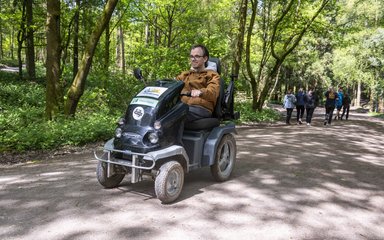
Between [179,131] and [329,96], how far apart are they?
47.1 ft

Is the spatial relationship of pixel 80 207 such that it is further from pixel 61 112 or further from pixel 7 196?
pixel 61 112

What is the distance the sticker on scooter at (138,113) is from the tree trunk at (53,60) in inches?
280

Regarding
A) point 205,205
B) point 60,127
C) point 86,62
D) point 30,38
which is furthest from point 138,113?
point 30,38

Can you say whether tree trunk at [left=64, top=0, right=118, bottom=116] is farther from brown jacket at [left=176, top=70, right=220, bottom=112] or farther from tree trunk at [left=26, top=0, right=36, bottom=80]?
tree trunk at [left=26, top=0, right=36, bottom=80]

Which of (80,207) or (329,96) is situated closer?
(80,207)

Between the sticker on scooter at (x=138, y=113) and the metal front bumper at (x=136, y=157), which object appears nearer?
the metal front bumper at (x=136, y=157)

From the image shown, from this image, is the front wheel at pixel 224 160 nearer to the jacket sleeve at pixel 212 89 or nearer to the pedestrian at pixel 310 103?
the jacket sleeve at pixel 212 89

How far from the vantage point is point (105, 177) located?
15.4 feet

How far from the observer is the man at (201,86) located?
4980 mm

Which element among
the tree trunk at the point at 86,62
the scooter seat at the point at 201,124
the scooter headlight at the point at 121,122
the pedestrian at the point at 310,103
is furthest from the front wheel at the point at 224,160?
the pedestrian at the point at 310,103

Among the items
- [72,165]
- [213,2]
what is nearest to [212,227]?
[72,165]

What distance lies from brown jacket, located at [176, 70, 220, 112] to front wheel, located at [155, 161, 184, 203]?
3.67ft

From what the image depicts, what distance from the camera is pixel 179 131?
4633 millimetres

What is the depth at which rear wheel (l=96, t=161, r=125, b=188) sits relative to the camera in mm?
4609
